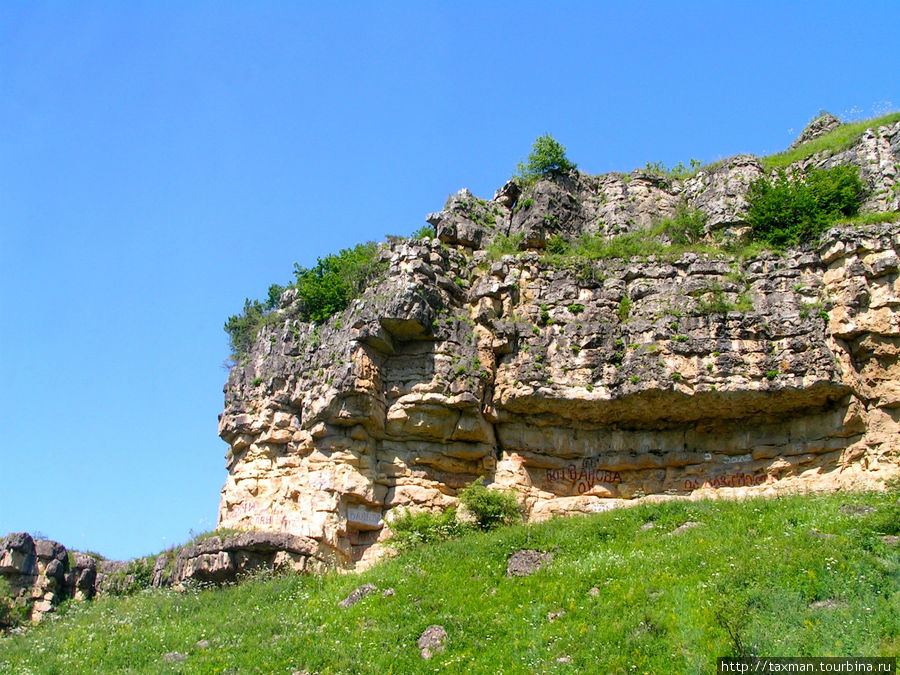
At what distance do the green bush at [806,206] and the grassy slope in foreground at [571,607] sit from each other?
8.48 meters

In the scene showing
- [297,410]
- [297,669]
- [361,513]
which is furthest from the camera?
[297,410]

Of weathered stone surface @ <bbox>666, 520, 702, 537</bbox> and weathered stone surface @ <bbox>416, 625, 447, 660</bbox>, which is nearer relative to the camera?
weathered stone surface @ <bbox>416, 625, 447, 660</bbox>

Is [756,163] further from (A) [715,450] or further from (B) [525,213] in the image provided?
(A) [715,450]

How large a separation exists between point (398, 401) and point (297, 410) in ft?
9.99

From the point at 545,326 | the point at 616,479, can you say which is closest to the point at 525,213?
the point at 545,326

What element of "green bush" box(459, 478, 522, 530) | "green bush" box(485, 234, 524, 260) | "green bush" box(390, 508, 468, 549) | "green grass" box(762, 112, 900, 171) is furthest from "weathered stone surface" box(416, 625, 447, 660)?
Answer: "green grass" box(762, 112, 900, 171)

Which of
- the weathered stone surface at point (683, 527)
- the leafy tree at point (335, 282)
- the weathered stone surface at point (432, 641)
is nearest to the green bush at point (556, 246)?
the leafy tree at point (335, 282)

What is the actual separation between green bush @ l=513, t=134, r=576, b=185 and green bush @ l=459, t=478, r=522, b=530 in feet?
37.6

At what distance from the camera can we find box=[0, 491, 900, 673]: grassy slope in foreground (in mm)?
14062

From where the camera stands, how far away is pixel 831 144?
91.8 feet

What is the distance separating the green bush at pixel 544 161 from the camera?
2945 cm

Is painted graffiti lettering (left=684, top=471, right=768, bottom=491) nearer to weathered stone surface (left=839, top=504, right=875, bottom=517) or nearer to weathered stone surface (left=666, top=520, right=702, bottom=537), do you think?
weathered stone surface (left=666, top=520, right=702, bottom=537)

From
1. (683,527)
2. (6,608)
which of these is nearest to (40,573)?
(6,608)

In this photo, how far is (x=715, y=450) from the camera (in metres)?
24.0
